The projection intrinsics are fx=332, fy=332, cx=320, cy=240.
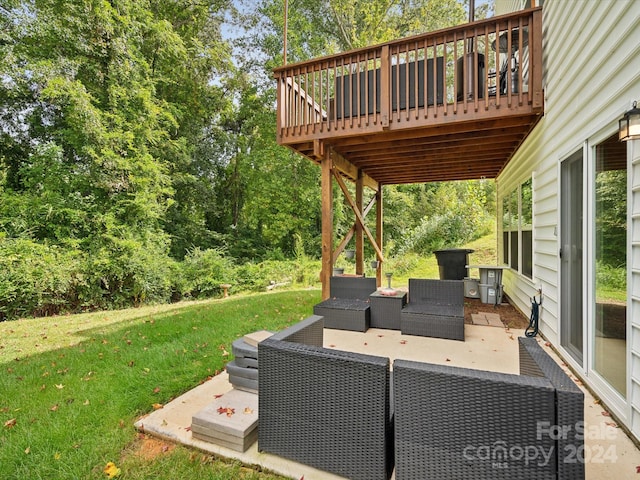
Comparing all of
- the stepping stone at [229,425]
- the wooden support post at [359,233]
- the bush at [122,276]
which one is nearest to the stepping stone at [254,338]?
the stepping stone at [229,425]

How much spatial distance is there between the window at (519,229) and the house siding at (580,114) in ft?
1.19

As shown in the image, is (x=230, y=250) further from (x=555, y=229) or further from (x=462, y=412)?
(x=462, y=412)

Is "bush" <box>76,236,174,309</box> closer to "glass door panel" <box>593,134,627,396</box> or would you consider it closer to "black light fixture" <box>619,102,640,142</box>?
"glass door panel" <box>593,134,627,396</box>

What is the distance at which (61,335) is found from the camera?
485 cm

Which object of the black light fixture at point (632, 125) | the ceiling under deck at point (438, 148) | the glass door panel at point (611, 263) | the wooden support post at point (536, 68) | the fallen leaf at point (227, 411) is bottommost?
the fallen leaf at point (227, 411)

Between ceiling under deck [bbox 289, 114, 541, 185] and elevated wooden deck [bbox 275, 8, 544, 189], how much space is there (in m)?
0.02

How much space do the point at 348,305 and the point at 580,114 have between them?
3.33 metres

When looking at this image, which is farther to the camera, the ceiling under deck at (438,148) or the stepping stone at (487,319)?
the stepping stone at (487,319)

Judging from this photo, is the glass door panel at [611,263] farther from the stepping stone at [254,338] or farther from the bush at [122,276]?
the bush at [122,276]

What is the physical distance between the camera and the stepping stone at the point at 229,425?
1.99 meters

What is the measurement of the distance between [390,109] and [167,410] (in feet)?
13.8

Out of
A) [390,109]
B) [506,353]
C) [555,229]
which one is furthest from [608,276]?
[390,109]

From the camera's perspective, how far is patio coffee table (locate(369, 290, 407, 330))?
458cm

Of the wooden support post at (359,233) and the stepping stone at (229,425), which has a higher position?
the wooden support post at (359,233)
